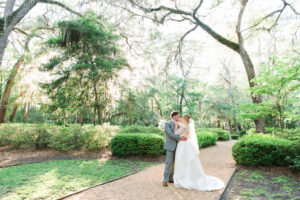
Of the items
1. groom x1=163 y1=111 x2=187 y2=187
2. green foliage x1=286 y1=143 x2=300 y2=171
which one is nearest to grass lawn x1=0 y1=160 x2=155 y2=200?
groom x1=163 y1=111 x2=187 y2=187

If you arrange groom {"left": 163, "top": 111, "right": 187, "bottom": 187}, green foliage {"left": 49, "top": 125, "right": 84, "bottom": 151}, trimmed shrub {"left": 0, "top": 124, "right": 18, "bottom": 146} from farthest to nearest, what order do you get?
trimmed shrub {"left": 0, "top": 124, "right": 18, "bottom": 146}, green foliage {"left": 49, "top": 125, "right": 84, "bottom": 151}, groom {"left": 163, "top": 111, "right": 187, "bottom": 187}

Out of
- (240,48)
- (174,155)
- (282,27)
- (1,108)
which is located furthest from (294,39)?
(1,108)

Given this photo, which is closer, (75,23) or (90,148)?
(90,148)

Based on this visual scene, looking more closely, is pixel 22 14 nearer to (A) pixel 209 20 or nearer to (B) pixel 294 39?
(A) pixel 209 20

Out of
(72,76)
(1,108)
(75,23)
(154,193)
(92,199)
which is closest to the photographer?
(92,199)

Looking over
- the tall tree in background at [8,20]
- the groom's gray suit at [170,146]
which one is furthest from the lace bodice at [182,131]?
the tall tree in background at [8,20]

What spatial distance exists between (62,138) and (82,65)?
4.43 metres

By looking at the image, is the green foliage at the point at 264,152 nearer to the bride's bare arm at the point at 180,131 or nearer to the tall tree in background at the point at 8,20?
the bride's bare arm at the point at 180,131

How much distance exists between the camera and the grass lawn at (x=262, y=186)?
12.3 ft

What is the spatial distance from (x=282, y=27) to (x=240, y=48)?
2834mm

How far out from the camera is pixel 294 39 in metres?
9.52

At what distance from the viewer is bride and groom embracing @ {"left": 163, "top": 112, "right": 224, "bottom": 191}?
4.35m

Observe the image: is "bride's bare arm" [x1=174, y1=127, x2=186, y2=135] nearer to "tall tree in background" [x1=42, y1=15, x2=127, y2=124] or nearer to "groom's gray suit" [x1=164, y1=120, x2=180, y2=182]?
"groom's gray suit" [x1=164, y1=120, x2=180, y2=182]

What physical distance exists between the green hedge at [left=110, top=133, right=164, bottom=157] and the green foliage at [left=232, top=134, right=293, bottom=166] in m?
3.39
